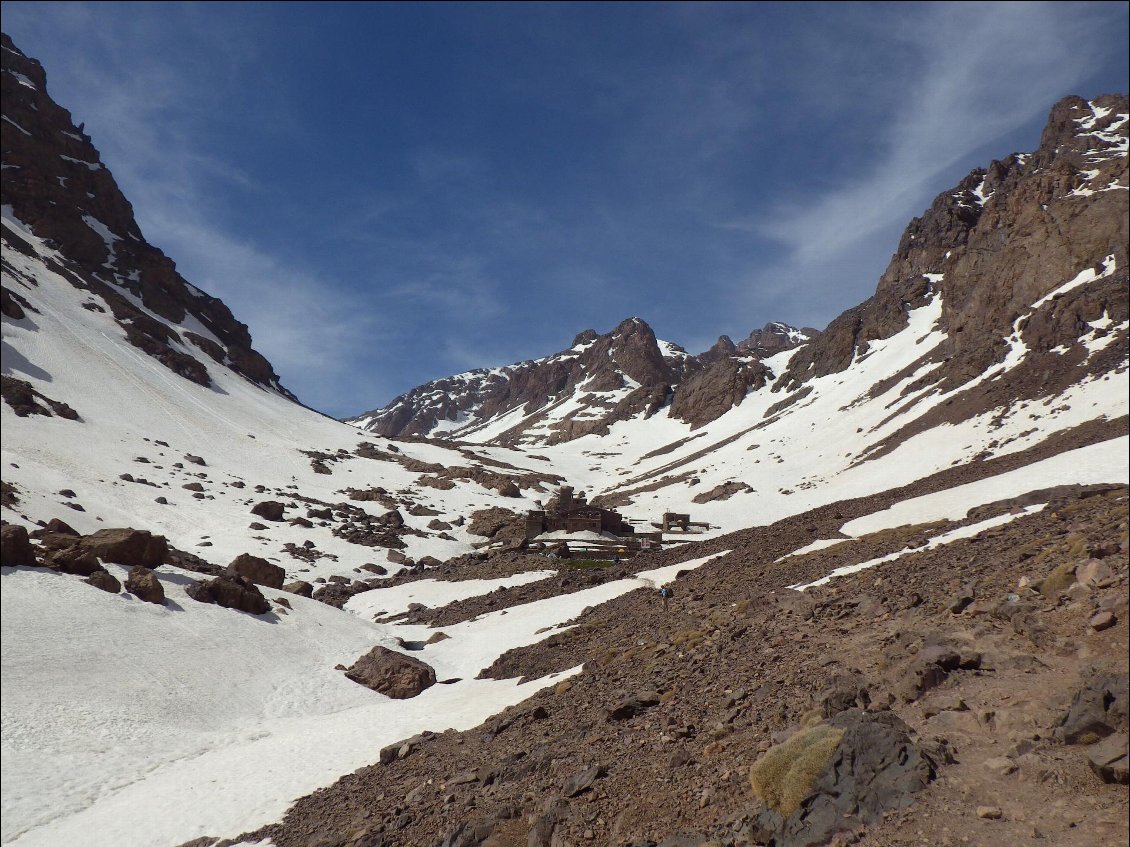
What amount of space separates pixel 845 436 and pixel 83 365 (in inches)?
3679

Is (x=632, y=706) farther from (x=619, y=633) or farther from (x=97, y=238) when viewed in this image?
(x=97, y=238)

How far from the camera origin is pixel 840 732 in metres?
6.95

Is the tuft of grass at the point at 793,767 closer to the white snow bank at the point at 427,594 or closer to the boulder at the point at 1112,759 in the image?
the boulder at the point at 1112,759

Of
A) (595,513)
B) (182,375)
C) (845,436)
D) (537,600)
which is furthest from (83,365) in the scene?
(845,436)

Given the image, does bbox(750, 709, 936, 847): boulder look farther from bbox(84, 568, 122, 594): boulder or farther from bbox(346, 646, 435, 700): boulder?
bbox(84, 568, 122, 594): boulder

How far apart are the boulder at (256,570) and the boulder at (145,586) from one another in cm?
865

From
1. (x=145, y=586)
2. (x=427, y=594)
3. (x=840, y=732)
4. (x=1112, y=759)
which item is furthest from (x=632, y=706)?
(x=427, y=594)

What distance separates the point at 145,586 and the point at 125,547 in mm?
3277

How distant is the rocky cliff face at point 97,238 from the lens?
10650cm

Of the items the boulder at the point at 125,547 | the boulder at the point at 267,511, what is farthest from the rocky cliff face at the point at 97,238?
the boulder at the point at 125,547

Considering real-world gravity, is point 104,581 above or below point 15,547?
below

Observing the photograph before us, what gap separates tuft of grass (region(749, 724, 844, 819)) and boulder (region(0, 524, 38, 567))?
26.0 meters

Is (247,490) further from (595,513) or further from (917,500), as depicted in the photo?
(917,500)

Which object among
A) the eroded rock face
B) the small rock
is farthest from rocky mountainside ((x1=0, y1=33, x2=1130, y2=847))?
the eroded rock face
